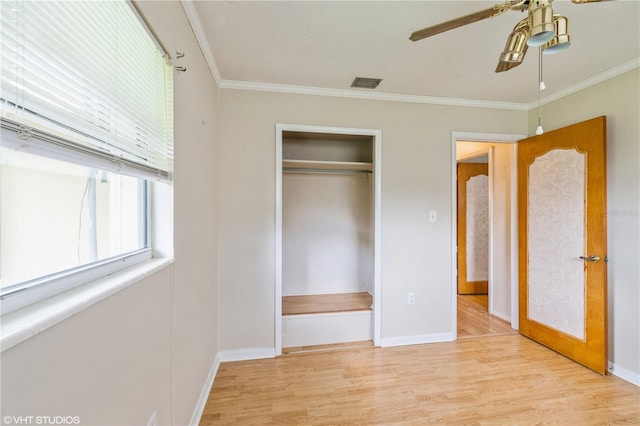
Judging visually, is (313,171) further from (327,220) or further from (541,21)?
(541,21)

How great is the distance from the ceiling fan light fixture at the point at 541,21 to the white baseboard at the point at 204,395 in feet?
8.54

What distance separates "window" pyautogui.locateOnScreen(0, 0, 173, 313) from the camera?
582 mm

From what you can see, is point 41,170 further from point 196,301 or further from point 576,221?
point 576,221

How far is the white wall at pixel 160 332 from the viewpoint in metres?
0.61

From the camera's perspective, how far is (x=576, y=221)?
2.36 meters

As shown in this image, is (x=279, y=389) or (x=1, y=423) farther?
(x=279, y=389)

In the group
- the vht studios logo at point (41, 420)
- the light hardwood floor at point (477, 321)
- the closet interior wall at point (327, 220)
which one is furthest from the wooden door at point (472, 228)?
the vht studios logo at point (41, 420)

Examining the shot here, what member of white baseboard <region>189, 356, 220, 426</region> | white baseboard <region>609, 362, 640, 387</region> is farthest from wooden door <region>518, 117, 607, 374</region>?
white baseboard <region>189, 356, 220, 426</region>

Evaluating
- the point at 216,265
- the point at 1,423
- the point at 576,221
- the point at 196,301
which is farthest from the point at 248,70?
the point at 576,221

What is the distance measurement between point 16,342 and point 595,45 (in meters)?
3.22

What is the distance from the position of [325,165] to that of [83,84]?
7.25ft

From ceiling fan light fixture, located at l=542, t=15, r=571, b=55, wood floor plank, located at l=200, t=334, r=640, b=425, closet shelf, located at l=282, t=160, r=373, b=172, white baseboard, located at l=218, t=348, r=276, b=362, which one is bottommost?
wood floor plank, located at l=200, t=334, r=640, b=425

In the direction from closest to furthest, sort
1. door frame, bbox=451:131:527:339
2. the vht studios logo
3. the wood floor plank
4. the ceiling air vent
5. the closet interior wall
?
the vht studios logo
the wood floor plank
the ceiling air vent
door frame, bbox=451:131:527:339
the closet interior wall

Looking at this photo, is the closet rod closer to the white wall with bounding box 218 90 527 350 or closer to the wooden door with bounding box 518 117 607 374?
the white wall with bounding box 218 90 527 350
